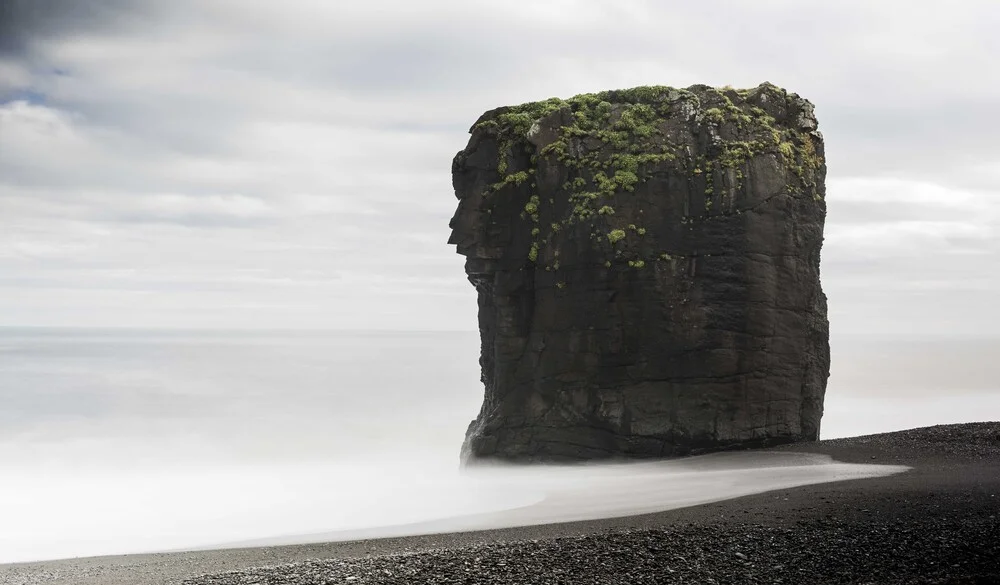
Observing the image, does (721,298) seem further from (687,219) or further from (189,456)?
(189,456)

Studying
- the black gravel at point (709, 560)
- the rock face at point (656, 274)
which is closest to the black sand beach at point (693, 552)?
the black gravel at point (709, 560)

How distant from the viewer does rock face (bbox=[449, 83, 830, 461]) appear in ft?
82.1

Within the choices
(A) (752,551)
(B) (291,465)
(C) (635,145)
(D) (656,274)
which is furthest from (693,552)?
(B) (291,465)

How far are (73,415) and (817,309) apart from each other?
5078cm

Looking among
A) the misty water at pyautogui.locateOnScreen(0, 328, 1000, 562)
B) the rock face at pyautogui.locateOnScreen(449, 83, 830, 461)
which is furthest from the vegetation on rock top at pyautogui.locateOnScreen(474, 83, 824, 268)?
the misty water at pyautogui.locateOnScreen(0, 328, 1000, 562)

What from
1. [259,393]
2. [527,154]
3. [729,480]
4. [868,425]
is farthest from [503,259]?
[259,393]

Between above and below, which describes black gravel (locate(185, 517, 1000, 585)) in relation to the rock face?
below

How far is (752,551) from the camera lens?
13.5 meters

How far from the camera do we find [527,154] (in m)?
27.6

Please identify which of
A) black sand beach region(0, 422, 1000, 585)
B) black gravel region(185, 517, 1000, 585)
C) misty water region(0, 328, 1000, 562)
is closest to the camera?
black gravel region(185, 517, 1000, 585)

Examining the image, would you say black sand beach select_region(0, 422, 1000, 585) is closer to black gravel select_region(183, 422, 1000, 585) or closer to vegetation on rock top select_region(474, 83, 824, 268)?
black gravel select_region(183, 422, 1000, 585)

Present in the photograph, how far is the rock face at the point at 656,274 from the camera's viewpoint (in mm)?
25031

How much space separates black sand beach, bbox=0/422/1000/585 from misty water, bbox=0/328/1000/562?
222cm

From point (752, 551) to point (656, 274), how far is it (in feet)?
41.0
